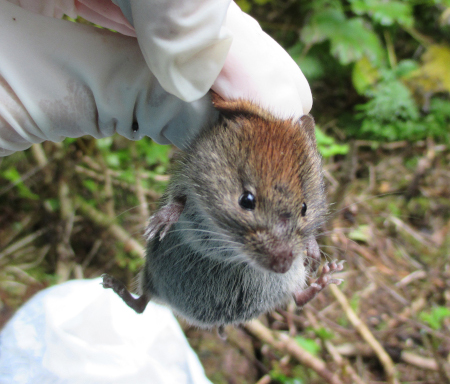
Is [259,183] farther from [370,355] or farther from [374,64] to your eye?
[374,64]

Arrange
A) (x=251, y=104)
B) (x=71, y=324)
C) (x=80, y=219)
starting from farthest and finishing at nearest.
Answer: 1. (x=80, y=219)
2. (x=71, y=324)
3. (x=251, y=104)

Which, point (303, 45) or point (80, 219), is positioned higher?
point (303, 45)

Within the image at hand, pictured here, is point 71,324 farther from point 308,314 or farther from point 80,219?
point 308,314

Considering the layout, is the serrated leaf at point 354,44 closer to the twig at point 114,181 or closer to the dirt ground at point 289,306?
the dirt ground at point 289,306

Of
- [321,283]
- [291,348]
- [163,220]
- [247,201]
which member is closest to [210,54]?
[247,201]

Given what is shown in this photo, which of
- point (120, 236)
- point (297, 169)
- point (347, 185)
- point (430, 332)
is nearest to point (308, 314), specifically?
point (430, 332)

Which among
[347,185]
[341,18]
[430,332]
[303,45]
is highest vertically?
[341,18]

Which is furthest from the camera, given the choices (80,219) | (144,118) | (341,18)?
(341,18)

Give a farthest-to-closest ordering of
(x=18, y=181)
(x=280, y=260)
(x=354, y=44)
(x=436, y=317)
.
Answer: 1. (x=354, y=44)
2. (x=436, y=317)
3. (x=18, y=181)
4. (x=280, y=260)
